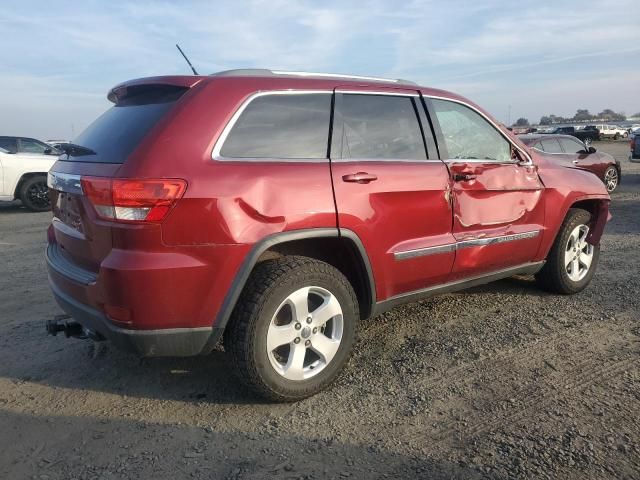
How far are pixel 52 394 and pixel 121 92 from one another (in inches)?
73.6

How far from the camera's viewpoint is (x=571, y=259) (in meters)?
4.87

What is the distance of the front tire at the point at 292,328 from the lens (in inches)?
Answer: 113

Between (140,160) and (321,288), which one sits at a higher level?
(140,160)

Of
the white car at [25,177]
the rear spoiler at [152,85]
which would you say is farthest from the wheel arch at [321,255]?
the white car at [25,177]

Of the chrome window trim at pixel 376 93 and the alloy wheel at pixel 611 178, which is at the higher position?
the chrome window trim at pixel 376 93

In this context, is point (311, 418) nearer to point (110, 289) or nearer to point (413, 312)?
point (110, 289)

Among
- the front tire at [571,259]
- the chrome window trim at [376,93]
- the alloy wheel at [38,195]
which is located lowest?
the alloy wheel at [38,195]

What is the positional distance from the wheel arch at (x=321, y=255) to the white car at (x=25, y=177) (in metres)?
9.17

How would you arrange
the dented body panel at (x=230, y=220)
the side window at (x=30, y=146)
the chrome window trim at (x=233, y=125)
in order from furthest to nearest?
the side window at (x=30, y=146)
the chrome window trim at (x=233, y=125)
the dented body panel at (x=230, y=220)

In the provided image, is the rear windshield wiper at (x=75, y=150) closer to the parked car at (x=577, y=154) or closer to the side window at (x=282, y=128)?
the side window at (x=282, y=128)

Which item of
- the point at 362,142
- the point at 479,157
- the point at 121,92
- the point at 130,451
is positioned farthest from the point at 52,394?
the point at 479,157

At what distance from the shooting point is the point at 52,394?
10.6 feet

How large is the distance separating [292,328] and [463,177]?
1664 mm

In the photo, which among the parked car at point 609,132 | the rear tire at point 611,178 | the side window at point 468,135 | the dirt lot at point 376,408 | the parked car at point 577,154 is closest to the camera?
the dirt lot at point 376,408
